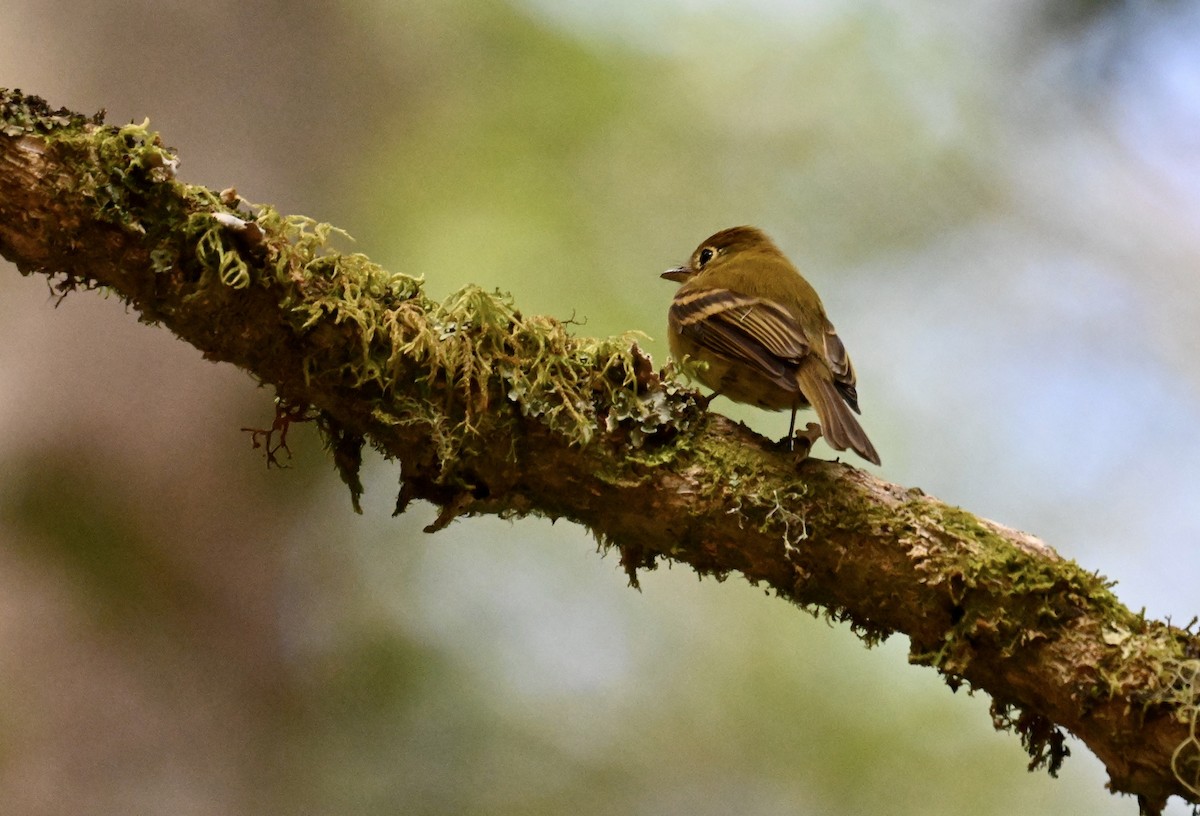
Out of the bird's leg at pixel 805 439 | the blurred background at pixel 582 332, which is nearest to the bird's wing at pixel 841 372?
the bird's leg at pixel 805 439

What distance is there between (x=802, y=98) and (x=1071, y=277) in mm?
1836

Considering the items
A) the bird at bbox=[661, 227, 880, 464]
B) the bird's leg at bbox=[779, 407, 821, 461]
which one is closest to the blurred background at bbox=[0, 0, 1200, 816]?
the bird at bbox=[661, 227, 880, 464]

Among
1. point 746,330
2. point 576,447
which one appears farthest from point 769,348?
point 576,447

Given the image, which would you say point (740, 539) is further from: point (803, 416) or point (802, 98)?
point (802, 98)

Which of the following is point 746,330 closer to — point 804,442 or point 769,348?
point 769,348

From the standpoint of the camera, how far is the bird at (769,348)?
3.01 meters

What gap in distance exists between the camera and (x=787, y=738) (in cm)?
469

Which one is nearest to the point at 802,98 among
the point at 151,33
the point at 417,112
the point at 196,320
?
the point at 417,112

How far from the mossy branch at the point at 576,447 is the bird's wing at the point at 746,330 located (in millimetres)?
452

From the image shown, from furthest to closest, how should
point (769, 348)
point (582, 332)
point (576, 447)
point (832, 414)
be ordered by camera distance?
point (582, 332), point (769, 348), point (832, 414), point (576, 447)

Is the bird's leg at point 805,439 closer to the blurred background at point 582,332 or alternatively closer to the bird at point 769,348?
the bird at point 769,348

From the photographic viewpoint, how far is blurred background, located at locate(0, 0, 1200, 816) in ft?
13.8

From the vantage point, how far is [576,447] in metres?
2.56

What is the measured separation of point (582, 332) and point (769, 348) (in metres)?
1.92
